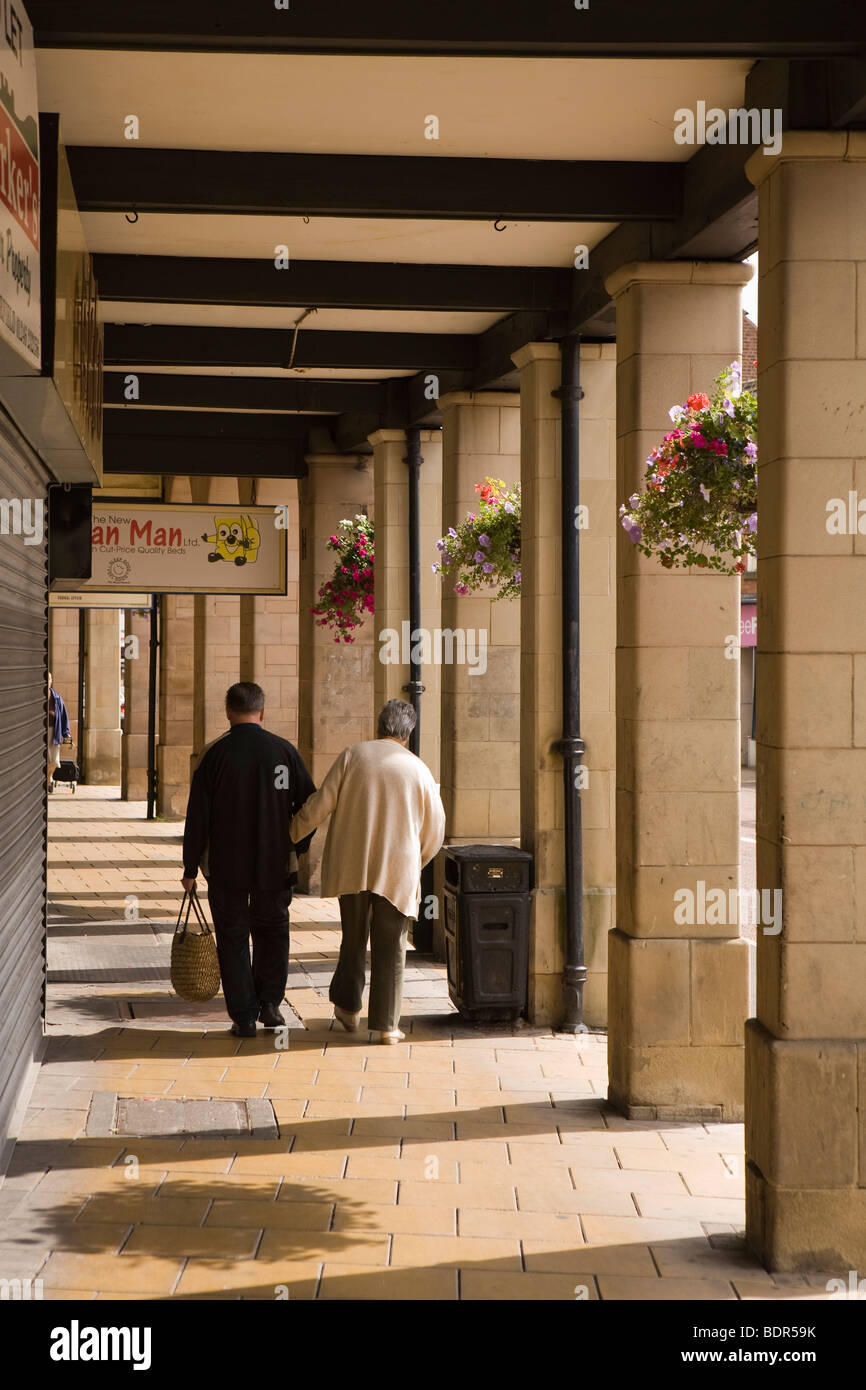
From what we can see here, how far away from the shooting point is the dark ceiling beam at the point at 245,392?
1139cm

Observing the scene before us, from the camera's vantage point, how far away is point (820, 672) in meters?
5.02

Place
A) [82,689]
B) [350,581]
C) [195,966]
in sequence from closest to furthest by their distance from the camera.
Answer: [195,966] < [350,581] < [82,689]

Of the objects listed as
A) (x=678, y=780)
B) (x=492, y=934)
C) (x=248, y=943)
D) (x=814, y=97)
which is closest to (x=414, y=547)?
(x=492, y=934)

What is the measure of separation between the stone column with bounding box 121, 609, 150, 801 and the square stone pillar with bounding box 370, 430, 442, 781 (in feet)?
43.6

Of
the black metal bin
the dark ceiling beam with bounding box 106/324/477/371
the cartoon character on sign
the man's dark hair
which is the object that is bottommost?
the black metal bin

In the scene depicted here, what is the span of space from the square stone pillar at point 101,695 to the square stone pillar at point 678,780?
23.0 m

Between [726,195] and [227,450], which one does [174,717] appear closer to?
[227,450]

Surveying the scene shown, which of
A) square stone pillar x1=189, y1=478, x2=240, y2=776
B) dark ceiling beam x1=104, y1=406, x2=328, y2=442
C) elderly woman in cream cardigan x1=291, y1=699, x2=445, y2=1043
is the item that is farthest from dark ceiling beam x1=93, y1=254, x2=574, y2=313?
square stone pillar x1=189, y1=478, x2=240, y2=776

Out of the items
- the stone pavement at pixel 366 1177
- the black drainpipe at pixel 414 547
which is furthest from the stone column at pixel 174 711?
the stone pavement at pixel 366 1177

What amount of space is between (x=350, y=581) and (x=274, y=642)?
147 inches

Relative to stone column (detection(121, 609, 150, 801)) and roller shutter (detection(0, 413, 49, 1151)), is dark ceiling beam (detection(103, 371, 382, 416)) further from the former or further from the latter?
stone column (detection(121, 609, 150, 801))

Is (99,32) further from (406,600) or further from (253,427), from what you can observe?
(253,427)

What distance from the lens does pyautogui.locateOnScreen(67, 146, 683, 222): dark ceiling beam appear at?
20.4 ft

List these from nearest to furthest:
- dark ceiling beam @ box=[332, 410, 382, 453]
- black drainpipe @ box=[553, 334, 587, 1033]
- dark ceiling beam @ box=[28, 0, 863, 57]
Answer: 1. dark ceiling beam @ box=[28, 0, 863, 57]
2. black drainpipe @ box=[553, 334, 587, 1033]
3. dark ceiling beam @ box=[332, 410, 382, 453]
